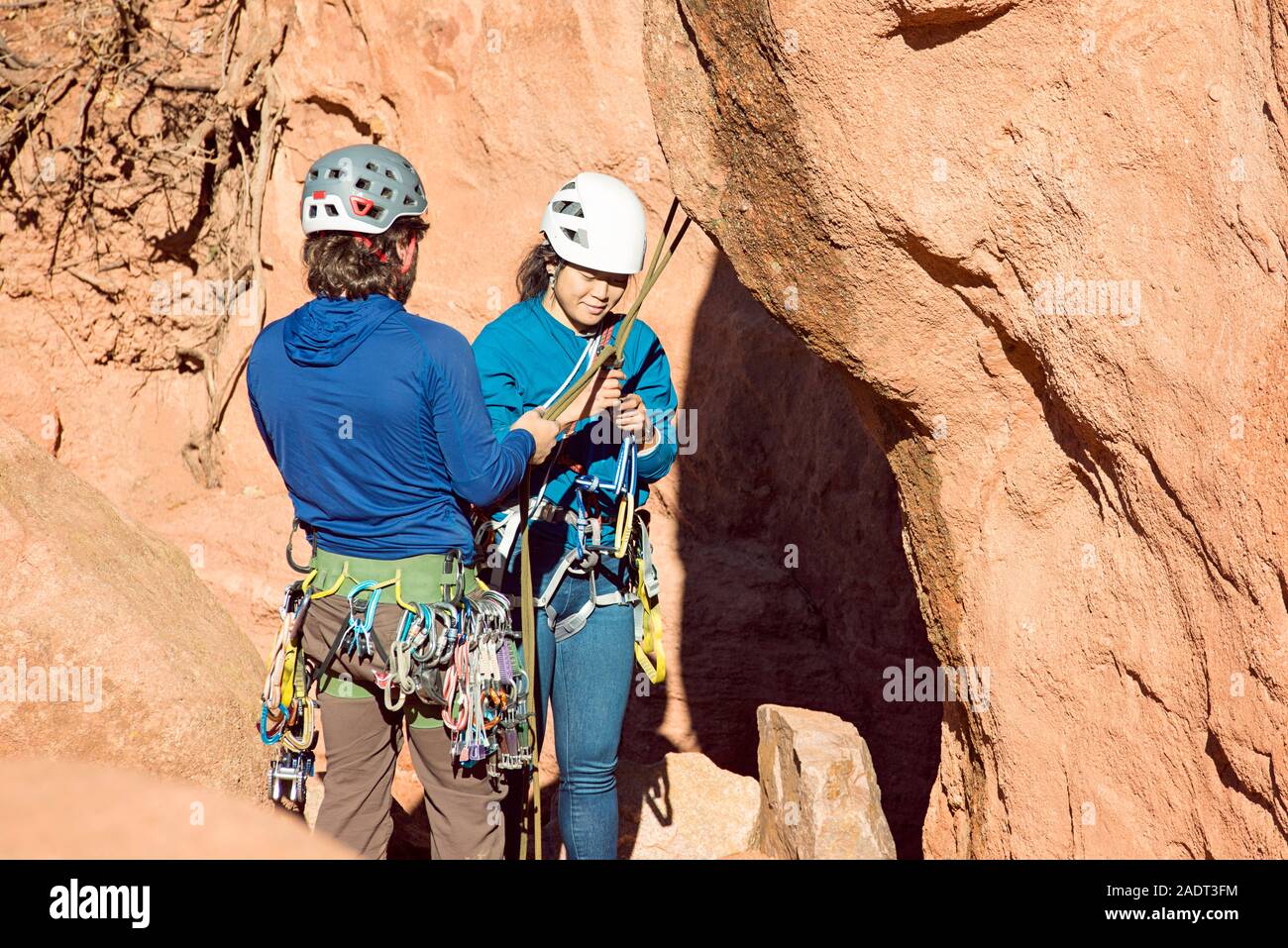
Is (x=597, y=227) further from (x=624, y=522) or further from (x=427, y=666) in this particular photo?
(x=427, y=666)

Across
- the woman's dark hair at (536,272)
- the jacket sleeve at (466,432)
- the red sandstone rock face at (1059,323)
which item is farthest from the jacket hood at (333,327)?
the red sandstone rock face at (1059,323)

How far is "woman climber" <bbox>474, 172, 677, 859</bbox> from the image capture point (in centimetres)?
310

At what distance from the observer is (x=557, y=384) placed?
10.2ft

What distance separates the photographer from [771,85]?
9.45 feet

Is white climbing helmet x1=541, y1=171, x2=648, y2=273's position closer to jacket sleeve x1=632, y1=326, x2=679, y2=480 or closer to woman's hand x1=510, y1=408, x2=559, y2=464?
jacket sleeve x1=632, y1=326, x2=679, y2=480

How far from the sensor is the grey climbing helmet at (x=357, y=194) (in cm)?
270

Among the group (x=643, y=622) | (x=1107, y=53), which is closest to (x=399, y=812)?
(x=643, y=622)

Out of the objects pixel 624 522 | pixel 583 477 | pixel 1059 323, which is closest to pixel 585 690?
pixel 624 522

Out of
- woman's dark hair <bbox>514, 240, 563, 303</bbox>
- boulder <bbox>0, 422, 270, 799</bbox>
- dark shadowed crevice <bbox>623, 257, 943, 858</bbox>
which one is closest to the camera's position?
boulder <bbox>0, 422, 270, 799</bbox>

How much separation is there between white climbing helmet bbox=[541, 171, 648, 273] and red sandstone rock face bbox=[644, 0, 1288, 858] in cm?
21

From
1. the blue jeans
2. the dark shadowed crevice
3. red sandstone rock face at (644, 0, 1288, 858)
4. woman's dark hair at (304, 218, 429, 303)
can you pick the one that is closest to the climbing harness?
the blue jeans

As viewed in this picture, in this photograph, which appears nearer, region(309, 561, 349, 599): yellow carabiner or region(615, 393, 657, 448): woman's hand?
region(309, 561, 349, 599): yellow carabiner

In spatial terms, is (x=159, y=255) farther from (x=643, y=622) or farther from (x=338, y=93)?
(x=643, y=622)

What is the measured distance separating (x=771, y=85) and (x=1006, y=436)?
1091mm
